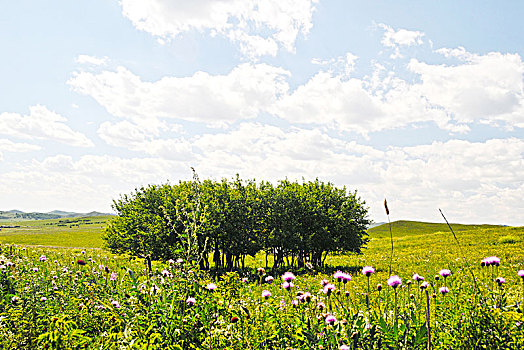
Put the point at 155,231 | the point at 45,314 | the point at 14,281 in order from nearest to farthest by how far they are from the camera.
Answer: the point at 45,314 → the point at 14,281 → the point at 155,231

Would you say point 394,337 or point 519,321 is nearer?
point 394,337

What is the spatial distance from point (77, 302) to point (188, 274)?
2305 millimetres

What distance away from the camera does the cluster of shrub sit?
823 inches

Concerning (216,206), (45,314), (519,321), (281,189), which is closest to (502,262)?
(281,189)

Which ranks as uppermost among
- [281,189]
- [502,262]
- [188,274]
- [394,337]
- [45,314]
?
[281,189]

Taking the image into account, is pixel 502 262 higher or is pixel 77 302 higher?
pixel 77 302

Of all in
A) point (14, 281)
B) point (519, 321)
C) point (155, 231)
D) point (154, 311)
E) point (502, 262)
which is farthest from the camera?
point (155, 231)

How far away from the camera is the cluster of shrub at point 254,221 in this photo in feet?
68.6

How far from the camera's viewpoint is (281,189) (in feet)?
77.0

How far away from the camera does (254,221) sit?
72.0 ft

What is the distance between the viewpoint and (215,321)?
A: 13.5 feet

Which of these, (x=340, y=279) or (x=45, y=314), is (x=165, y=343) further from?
(x=45, y=314)

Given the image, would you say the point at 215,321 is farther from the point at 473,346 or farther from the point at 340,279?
the point at 473,346

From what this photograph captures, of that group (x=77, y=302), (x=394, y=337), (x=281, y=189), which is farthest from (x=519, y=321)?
(x=281, y=189)
